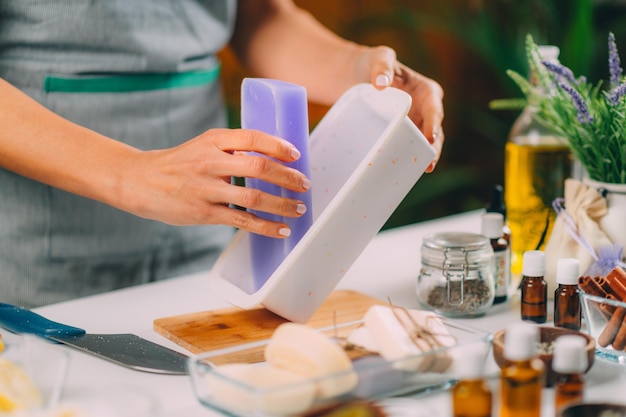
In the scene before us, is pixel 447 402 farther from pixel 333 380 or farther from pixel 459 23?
pixel 459 23

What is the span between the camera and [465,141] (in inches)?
129

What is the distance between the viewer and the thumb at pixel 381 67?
1154 mm

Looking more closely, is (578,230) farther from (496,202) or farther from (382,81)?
(382,81)

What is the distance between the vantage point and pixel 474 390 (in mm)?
747

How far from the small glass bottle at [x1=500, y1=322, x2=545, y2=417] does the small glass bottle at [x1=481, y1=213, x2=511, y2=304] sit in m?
0.45

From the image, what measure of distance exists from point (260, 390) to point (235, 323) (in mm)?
418

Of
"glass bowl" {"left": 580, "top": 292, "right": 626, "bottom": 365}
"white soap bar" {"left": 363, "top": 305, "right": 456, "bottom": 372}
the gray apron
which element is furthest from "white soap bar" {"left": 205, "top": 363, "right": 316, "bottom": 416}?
the gray apron

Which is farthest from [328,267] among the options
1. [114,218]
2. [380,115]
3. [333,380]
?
[114,218]

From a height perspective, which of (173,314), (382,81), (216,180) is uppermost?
(382,81)

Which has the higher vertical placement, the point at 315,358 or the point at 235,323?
the point at 315,358

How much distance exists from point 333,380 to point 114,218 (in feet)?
2.80

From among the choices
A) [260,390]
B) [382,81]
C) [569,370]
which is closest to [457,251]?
[382,81]

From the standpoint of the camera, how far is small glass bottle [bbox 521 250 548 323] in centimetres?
109

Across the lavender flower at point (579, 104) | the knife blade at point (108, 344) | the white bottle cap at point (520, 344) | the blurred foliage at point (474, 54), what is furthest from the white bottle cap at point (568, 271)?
the blurred foliage at point (474, 54)
